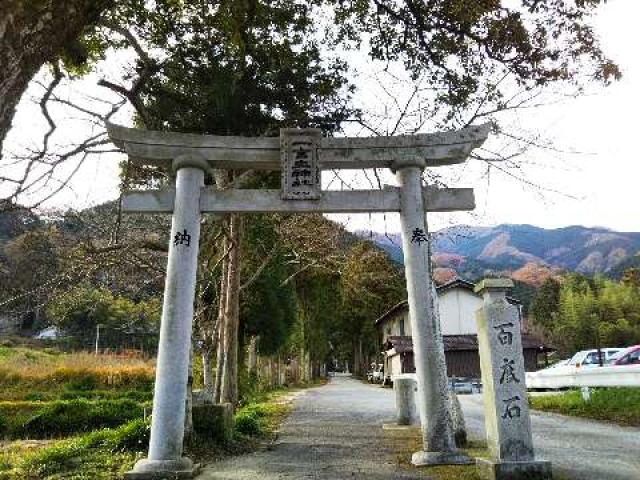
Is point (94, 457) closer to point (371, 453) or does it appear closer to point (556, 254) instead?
point (371, 453)

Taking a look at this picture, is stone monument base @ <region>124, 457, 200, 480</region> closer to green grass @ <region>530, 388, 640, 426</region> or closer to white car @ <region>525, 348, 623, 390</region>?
green grass @ <region>530, 388, 640, 426</region>

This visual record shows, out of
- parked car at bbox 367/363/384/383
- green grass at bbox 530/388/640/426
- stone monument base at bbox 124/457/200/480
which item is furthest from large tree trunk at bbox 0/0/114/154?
parked car at bbox 367/363/384/383

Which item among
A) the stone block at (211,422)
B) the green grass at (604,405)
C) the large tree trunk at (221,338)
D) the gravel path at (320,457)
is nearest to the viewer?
the gravel path at (320,457)

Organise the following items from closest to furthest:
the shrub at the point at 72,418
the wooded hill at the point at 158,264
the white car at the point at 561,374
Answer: the wooded hill at the point at 158,264, the white car at the point at 561,374, the shrub at the point at 72,418

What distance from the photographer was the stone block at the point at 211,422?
365 inches

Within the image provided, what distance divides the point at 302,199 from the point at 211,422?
169 inches

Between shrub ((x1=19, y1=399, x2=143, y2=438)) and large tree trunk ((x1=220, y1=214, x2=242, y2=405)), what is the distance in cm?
589

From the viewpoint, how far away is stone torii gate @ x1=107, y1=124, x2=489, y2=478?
7484mm

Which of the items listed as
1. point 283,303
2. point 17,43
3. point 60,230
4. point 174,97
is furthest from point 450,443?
point 283,303

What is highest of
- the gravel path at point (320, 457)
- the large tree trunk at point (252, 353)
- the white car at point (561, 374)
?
the large tree trunk at point (252, 353)

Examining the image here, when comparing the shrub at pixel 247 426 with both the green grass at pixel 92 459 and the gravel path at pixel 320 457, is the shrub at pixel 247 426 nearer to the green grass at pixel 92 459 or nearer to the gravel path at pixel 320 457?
the gravel path at pixel 320 457

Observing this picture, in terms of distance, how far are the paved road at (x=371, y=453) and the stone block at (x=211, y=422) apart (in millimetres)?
775

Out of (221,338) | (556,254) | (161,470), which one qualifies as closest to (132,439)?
(161,470)

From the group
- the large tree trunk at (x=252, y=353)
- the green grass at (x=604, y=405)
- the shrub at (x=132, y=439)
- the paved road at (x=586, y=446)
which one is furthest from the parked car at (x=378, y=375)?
the shrub at (x=132, y=439)
